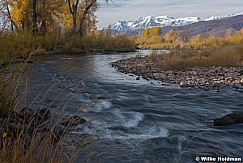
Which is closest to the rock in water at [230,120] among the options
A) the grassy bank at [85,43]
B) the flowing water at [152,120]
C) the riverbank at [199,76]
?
the flowing water at [152,120]

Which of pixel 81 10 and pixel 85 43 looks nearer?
pixel 85 43

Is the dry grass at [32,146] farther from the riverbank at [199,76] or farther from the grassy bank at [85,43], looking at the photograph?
the grassy bank at [85,43]

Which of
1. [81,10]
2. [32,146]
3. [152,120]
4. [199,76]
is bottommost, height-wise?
[152,120]

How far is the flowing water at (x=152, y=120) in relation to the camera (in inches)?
179

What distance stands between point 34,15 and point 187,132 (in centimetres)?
2651

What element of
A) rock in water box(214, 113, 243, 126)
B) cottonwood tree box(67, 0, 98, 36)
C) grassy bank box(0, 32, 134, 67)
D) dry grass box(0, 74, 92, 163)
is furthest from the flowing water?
cottonwood tree box(67, 0, 98, 36)

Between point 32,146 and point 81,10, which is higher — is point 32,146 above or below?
below

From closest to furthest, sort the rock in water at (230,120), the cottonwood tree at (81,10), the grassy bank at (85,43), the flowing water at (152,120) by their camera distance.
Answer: the flowing water at (152,120) < the rock in water at (230,120) < the grassy bank at (85,43) < the cottonwood tree at (81,10)

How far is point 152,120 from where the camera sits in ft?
21.4

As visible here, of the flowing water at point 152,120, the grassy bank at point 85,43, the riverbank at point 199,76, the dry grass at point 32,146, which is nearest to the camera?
the dry grass at point 32,146

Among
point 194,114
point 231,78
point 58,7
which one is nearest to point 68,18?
point 58,7

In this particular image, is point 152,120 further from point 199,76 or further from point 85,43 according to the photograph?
point 85,43

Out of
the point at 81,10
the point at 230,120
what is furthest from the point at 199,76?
the point at 81,10

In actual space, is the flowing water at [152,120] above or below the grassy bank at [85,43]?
below
